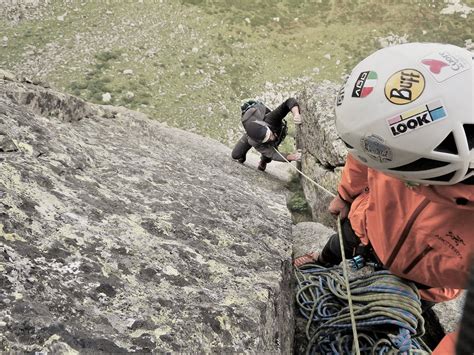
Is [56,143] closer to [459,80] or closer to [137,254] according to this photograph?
[137,254]

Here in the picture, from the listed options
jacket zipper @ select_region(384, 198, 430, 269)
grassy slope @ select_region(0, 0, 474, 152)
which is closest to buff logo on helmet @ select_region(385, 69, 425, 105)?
jacket zipper @ select_region(384, 198, 430, 269)

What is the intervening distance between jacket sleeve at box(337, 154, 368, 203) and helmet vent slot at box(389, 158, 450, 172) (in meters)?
1.27

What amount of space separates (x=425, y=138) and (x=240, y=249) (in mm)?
1583

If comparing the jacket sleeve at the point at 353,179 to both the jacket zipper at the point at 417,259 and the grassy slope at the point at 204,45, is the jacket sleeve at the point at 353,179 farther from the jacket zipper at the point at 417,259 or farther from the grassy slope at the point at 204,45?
the grassy slope at the point at 204,45

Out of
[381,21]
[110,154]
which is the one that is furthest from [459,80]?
[381,21]

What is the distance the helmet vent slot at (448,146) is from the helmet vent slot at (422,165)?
0.07 metres

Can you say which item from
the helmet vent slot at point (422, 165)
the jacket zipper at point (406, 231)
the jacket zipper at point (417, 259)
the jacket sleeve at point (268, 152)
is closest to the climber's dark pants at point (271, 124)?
the jacket sleeve at point (268, 152)

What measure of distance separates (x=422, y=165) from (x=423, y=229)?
66 cm

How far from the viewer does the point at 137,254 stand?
289 cm

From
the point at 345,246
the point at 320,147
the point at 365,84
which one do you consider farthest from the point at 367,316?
the point at 320,147

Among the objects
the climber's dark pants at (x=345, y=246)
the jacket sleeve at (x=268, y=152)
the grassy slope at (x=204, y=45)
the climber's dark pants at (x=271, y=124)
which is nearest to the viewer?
the climber's dark pants at (x=345, y=246)

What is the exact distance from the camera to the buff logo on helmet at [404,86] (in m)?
2.72

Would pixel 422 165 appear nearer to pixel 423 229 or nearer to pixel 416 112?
pixel 416 112

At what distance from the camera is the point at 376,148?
2.96 meters
